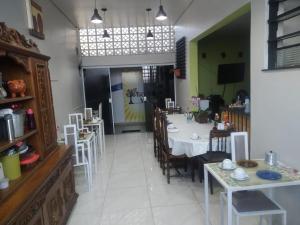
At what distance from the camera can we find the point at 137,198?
3.04 meters

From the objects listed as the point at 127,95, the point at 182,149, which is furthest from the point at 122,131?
the point at 182,149

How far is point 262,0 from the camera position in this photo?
2213 mm

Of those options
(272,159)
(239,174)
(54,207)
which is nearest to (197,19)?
(272,159)

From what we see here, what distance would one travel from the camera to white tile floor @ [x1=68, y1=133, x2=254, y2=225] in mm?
2590

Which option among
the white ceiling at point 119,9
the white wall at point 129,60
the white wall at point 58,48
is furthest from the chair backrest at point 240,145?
the white wall at point 129,60

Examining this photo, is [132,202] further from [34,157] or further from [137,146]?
[137,146]

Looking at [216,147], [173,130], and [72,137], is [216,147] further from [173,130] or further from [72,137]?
[72,137]

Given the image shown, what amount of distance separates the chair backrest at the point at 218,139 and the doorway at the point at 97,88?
461 centimetres

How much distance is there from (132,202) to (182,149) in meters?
0.93

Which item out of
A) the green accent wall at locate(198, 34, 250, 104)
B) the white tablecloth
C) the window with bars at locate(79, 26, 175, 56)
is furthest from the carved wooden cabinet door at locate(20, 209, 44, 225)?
the green accent wall at locate(198, 34, 250, 104)

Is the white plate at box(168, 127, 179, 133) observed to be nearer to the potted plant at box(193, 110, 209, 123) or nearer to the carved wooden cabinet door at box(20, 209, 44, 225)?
the potted plant at box(193, 110, 209, 123)

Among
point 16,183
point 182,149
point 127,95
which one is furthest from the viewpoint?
point 127,95

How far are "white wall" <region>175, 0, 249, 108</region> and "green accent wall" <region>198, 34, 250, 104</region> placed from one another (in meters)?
0.84

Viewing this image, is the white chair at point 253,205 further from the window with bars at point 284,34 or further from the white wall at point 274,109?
the window with bars at point 284,34
